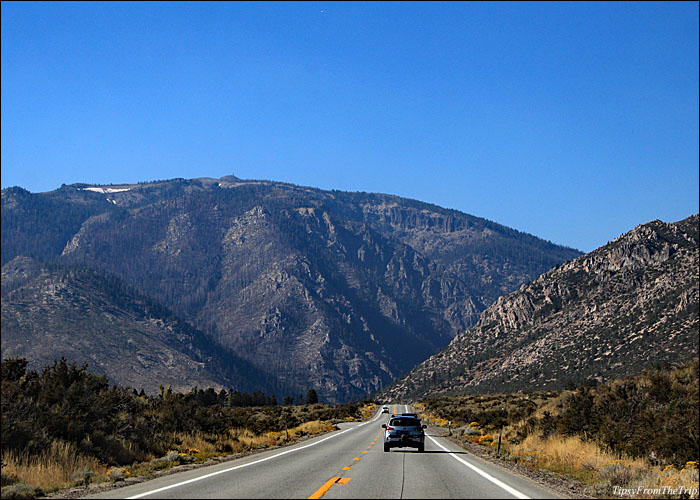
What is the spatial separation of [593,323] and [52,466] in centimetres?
10922

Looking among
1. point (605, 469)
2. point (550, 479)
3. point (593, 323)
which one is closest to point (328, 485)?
point (550, 479)

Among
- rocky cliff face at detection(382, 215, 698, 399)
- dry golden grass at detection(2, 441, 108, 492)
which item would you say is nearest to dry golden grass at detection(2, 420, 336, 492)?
dry golden grass at detection(2, 441, 108, 492)

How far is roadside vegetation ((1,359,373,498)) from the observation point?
1766 centimetres

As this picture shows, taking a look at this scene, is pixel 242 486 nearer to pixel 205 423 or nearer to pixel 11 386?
pixel 11 386

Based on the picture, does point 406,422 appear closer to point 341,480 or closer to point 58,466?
point 341,480

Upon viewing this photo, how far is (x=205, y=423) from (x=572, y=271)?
412 feet

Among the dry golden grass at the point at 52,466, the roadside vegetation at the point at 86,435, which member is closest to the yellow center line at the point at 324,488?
the roadside vegetation at the point at 86,435

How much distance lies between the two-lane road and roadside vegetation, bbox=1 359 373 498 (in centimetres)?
222

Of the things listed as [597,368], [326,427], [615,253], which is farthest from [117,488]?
[615,253]

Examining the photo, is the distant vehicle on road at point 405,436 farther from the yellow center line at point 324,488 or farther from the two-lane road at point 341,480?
the yellow center line at point 324,488

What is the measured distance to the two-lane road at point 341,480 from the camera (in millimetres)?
13953

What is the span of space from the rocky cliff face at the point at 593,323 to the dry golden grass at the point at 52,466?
73.5 meters

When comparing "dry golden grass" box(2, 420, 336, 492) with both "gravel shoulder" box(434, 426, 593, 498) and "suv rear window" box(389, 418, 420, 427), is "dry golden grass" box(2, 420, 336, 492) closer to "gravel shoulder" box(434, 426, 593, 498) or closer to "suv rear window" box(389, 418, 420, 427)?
"suv rear window" box(389, 418, 420, 427)

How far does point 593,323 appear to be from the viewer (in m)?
116
